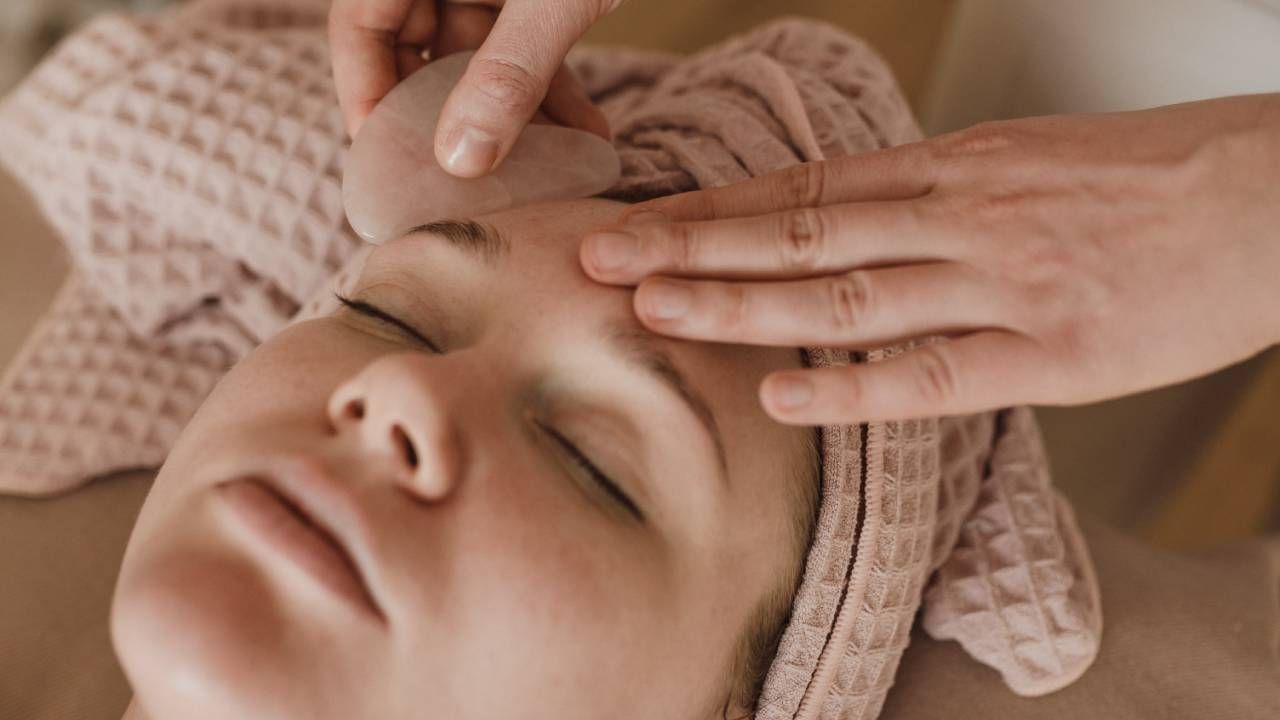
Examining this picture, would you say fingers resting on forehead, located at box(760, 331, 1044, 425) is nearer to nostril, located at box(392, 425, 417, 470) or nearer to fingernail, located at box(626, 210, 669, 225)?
fingernail, located at box(626, 210, 669, 225)

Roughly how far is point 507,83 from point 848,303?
422 millimetres

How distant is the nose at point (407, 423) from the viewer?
744mm

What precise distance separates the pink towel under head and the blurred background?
0.19 meters

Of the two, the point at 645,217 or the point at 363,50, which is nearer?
the point at 645,217

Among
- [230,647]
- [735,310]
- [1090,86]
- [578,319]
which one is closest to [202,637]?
[230,647]

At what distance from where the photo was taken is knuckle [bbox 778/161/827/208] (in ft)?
3.10

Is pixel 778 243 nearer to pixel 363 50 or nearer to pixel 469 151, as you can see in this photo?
pixel 469 151

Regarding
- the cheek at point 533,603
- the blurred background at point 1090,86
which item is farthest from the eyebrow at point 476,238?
the blurred background at point 1090,86

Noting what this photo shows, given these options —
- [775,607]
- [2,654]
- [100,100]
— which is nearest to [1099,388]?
[775,607]

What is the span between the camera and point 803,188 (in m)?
0.94

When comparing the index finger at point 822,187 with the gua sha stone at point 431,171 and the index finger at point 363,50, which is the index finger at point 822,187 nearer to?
the gua sha stone at point 431,171

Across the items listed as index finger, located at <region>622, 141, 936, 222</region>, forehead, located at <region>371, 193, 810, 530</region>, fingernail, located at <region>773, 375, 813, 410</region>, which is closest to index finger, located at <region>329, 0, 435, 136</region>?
forehead, located at <region>371, 193, 810, 530</region>

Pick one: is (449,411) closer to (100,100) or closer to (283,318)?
(283,318)

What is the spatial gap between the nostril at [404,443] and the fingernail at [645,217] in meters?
0.27
